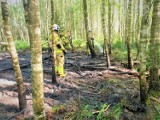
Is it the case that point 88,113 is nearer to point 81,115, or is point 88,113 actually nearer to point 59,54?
point 81,115

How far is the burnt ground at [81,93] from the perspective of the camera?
6.29 meters

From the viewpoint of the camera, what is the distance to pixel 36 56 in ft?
13.1

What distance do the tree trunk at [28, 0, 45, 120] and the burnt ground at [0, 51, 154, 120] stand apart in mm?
1796

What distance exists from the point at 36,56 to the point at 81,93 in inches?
165

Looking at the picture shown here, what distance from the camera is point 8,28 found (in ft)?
18.2

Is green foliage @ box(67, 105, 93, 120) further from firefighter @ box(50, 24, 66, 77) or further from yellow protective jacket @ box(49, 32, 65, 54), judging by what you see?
firefighter @ box(50, 24, 66, 77)

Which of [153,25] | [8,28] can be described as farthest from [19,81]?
[153,25]

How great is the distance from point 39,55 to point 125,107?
352cm

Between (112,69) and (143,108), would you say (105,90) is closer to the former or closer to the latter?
(143,108)

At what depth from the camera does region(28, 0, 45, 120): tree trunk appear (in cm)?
389

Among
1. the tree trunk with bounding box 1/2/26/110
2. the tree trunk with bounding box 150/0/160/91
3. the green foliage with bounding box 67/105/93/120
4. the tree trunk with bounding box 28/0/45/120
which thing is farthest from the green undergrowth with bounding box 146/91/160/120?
the tree trunk with bounding box 1/2/26/110

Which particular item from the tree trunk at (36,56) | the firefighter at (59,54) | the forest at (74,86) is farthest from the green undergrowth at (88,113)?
the firefighter at (59,54)

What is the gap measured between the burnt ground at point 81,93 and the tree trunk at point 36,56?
5.89 ft

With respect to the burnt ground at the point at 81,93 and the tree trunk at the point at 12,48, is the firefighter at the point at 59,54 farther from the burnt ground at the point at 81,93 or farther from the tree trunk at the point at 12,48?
the tree trunk at the point at 12,48
